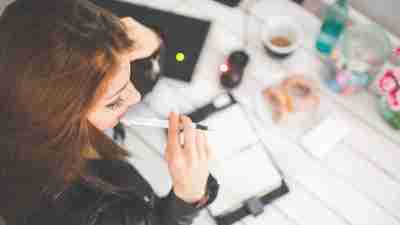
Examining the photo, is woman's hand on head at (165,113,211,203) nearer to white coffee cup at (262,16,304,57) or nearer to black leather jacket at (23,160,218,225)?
black leather jacket at (23,160,218,225)

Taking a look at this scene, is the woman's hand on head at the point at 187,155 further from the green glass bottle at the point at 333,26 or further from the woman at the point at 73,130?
the green glass bottle at the point at 333,26

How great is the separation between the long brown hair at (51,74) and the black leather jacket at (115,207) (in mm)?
109

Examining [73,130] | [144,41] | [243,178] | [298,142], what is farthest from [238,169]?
[73,130]

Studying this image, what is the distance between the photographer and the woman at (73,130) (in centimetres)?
60

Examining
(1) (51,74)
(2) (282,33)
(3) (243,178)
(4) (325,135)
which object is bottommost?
(3) (243,178)

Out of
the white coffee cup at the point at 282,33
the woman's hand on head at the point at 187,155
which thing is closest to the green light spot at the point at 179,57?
the white coffee cup at the point at 282,33

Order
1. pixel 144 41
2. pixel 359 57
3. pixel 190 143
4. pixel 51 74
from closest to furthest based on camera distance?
1. pixel 51 74
2. pixel 190 143
3. pixel 144 41
4. pixel 359 57

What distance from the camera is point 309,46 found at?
3.93 feet

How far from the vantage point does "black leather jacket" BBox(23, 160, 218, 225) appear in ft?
2.63

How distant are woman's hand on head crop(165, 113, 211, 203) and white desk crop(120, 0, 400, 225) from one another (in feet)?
0.71

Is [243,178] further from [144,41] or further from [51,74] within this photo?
[51,74]

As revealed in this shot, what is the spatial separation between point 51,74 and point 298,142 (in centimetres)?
68

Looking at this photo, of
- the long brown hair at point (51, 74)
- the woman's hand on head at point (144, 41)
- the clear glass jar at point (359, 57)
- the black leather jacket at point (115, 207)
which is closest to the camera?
the long brown hair at point (51, 74)

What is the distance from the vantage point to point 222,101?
1.11 m
